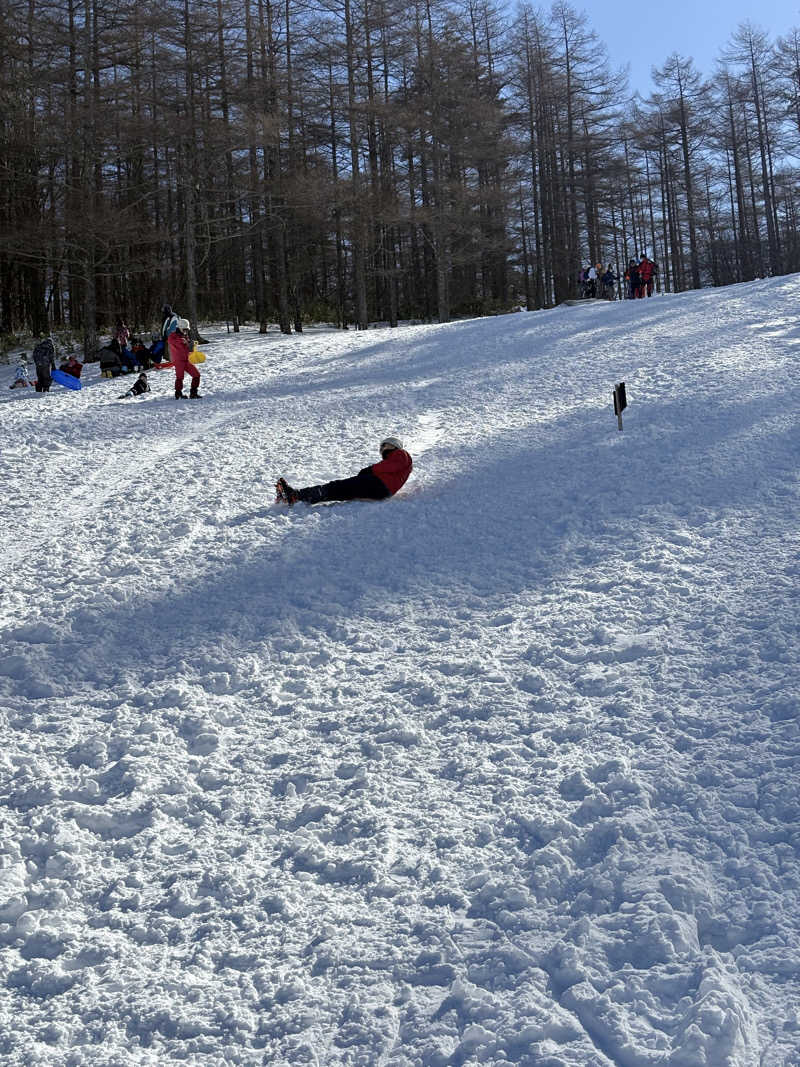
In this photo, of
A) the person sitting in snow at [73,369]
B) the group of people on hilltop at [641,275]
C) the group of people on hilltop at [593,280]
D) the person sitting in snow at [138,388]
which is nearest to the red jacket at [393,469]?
the person sitting in snow at [138,388]

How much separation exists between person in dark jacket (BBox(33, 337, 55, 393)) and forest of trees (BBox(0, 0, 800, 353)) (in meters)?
4.83

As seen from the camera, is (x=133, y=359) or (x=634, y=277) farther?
(x=634, y=277)

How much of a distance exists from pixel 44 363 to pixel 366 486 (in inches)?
445

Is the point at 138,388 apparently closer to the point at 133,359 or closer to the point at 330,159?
the point at 133,359

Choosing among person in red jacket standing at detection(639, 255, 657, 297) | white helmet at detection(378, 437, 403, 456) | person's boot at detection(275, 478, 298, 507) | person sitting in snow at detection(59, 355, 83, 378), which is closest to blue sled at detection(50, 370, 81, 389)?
person sitting in snow at detection(59, 355, 83, 378)

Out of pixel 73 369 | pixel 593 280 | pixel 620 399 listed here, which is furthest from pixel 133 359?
pixel 593 280

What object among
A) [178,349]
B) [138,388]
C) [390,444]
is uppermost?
[178,349]

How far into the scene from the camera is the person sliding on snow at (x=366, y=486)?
8.81 meters

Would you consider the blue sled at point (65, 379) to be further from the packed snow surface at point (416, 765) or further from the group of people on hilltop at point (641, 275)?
the group of people on hilltop at point (641, 275)

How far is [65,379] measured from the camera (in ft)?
59.0

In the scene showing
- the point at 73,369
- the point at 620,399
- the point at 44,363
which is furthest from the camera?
the point at 73,369

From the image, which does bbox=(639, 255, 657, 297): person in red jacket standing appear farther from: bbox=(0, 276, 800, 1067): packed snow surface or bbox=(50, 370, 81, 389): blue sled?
bbox=(0, 276, 800, 1067): packed snow surface

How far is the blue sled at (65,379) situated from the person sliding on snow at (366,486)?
35.6 feet

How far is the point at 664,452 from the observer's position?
9133 mm
